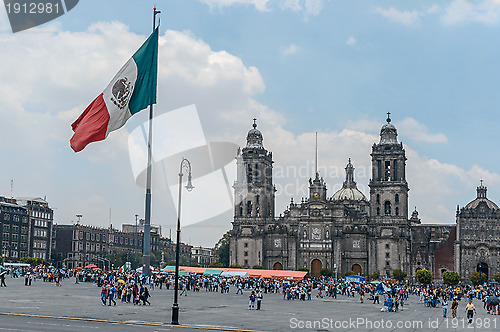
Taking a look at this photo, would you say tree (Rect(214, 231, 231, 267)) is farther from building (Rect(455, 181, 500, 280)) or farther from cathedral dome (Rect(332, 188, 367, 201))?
building (Rect(455, 181, 500, 280))

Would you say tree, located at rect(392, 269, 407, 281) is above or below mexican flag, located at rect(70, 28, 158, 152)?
below

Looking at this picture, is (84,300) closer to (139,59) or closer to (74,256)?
(139,59)

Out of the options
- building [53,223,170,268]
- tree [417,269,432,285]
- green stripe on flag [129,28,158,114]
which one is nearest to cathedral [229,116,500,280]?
tree [417,269,432,285]

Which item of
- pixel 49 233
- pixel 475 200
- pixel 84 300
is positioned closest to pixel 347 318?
pixel 84 300

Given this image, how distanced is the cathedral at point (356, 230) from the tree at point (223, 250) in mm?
21496

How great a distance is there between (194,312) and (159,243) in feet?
480

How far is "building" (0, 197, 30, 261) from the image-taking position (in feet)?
397

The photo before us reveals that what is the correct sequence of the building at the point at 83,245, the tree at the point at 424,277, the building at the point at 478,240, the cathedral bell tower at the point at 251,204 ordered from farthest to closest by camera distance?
1. the building at the point at 83,245
2. the cathedral bell tower at the point at 251,204
3. the building at the point at 478,240
4. the tree at the point at 424,277

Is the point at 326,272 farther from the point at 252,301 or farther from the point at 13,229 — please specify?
the point at 252,301

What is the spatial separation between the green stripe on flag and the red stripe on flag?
1540mm

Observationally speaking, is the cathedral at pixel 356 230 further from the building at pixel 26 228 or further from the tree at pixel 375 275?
the building at pixel 26 228

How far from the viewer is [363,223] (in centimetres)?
12050

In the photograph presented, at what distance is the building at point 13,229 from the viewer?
12106 centimetres

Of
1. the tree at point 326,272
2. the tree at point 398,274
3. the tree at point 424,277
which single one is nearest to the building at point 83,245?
the tree at point 326,272
